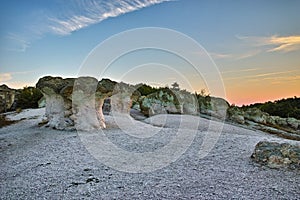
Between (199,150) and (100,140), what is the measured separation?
337 cm

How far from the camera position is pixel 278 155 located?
6387 mm

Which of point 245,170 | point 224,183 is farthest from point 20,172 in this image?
point 245,170

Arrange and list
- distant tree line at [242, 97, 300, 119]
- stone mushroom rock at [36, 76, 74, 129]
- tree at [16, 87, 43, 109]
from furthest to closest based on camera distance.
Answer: tree at [16, 87, 43, 109] → distant tree line at [242, 97, 300, 119] → stone mushroom rock at [36, 76, 74, 129]

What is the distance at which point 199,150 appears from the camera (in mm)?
8211

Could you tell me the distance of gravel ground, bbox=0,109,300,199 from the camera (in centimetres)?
501

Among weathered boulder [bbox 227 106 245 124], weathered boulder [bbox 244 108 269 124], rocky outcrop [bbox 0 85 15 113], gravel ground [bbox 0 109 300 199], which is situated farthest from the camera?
rocky outcrop [bbox 0 85 15 113]

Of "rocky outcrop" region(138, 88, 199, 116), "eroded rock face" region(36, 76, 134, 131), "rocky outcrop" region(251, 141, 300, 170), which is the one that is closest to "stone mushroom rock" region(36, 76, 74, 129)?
"eroded rock face" region(36, 76, 134, 131)

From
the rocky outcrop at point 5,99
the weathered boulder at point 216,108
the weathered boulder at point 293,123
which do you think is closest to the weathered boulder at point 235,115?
the weathered boulder at point 216,108

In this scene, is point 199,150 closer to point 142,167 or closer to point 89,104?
point 142,167

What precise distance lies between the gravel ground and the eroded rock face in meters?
2.24

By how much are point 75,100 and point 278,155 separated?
26.0 ft

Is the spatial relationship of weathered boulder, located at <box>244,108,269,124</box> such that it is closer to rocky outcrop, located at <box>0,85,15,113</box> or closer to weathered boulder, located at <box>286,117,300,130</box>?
weathered boulder, located at <box>286,117,300,130</box>

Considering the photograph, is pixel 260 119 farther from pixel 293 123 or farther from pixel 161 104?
pixel 161 104

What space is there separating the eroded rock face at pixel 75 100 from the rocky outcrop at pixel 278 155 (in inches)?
264
